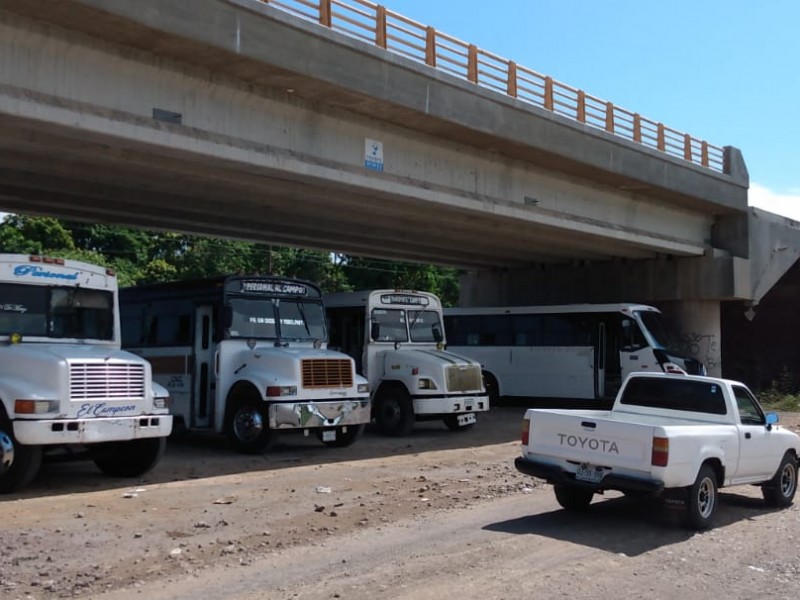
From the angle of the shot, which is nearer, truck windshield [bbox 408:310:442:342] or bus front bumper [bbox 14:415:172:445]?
bus front bumper [bbox 14:415:172:445]

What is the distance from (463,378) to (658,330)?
32.1 feet

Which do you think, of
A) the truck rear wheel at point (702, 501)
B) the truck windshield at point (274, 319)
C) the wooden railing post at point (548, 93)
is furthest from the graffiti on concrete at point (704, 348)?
the truck rear wheel at point (702, 501)

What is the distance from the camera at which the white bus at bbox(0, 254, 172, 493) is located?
973 cm

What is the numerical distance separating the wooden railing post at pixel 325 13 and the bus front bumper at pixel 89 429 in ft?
24.9

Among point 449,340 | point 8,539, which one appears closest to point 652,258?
point 449,340

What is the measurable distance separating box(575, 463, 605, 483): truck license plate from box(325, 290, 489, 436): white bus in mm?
8090

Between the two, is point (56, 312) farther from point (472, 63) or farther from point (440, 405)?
point (472, 63)

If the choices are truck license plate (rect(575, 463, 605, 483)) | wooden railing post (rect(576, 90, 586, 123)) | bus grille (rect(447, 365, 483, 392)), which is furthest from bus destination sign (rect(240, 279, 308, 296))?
wooden railing post (rect(576, 90, 586, 123))

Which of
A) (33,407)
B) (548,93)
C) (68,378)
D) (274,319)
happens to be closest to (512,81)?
(548,93)

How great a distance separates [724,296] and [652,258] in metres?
2.85

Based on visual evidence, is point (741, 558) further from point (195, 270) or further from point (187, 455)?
point (195, 270)

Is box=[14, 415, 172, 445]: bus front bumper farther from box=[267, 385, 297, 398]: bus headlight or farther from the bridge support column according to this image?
the bridge support column

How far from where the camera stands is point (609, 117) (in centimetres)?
2250

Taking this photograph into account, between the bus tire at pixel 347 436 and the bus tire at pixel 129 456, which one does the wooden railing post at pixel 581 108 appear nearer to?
the bus tire at pixel 347 436
